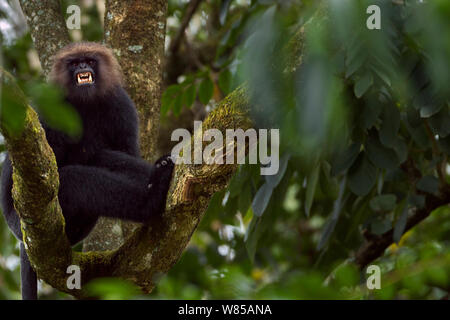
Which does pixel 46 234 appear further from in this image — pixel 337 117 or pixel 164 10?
pixel 164 10

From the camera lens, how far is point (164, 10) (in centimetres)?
406

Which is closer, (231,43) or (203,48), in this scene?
(231,43)

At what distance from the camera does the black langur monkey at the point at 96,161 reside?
308 centimetres

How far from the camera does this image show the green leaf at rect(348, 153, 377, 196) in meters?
3.50

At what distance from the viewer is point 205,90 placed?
4.33m

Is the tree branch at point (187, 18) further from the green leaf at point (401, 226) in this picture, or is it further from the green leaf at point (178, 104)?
the green leaf at point (401, 226)

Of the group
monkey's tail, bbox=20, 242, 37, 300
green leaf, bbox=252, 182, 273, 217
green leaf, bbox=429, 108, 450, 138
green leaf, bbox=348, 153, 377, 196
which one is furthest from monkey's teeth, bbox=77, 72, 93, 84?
green leaf, bbox=429, 108, 450, 138

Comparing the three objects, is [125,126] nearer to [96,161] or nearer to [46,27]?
[96,161]

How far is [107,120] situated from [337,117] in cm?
138

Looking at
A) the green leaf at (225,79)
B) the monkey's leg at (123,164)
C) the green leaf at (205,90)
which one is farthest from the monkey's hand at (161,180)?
the green leaf at (225,79)

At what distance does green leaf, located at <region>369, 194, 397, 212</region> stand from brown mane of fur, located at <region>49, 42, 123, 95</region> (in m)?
1.78

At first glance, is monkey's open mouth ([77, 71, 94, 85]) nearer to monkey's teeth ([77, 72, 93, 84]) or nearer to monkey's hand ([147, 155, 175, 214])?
monkey's teeth ([77, 72, 93, 84])

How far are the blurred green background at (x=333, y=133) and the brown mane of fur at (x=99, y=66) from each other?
1.76 feet
